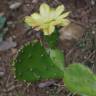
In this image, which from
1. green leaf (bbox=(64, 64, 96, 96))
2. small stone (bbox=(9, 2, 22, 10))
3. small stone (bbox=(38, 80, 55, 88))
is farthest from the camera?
small stone (bbox=(9, 2, 22, 10))

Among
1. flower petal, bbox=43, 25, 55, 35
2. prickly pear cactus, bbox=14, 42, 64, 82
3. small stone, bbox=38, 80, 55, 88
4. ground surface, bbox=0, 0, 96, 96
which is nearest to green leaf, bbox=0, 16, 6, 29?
ground surface, bbox=0, 0, 96, 96

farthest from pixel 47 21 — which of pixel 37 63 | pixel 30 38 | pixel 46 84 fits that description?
pixel 30 38

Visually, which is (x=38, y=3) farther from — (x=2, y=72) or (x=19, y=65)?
(x=19, y=65)

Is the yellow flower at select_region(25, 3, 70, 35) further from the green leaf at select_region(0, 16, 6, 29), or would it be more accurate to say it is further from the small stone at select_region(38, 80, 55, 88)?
the green leaf at select_region(0, 16, 6, 29)

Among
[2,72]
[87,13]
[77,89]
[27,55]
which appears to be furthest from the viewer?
[87,13]

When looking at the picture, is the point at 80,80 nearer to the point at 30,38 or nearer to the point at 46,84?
the point at 46,84

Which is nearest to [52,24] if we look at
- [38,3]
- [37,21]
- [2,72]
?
[37,21]
